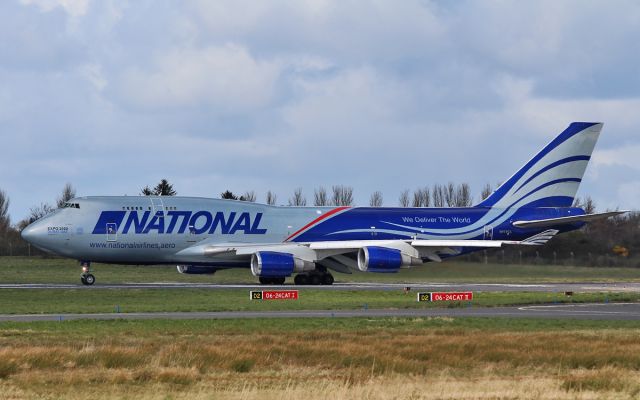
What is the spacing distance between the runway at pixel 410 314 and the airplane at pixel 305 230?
18.6 m

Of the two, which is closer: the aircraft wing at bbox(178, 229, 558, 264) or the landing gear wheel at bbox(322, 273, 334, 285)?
the aircraft wing at bbox(178, 229, 558, 264)

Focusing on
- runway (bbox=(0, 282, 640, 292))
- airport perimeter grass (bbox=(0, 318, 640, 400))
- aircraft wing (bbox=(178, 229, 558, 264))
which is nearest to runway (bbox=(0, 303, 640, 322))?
airport perimeter grass (bbox=(0, 318, 640, 400))

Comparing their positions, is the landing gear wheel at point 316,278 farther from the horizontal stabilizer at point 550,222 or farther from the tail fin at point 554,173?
the horizontal stabilizer at point 550,222

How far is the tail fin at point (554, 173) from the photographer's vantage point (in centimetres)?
6681

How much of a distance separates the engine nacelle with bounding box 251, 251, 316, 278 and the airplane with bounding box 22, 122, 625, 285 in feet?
0.19

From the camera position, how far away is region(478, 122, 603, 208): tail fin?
66.8 m

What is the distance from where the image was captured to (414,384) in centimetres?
2109

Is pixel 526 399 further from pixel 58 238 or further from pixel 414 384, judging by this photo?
pixel 58 238

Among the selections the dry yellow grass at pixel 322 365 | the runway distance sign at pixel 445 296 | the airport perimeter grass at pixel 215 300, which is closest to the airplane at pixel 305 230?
the airport perimeter grass at pixel 215 300

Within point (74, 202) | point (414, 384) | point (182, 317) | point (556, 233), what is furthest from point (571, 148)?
point (414, 384)

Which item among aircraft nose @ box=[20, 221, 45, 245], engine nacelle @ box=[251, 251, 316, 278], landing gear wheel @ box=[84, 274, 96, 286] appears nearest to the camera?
landing gear wheel @ box=[84, 274, 96, 286]

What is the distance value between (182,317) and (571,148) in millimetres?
37653

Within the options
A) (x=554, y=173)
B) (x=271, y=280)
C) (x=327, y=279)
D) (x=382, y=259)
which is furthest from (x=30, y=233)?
(x=554, y=173)

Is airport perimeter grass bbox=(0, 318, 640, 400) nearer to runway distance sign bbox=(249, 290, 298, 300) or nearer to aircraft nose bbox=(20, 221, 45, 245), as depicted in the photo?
runway distance sign bbox=(249, 290, 298, 300)
